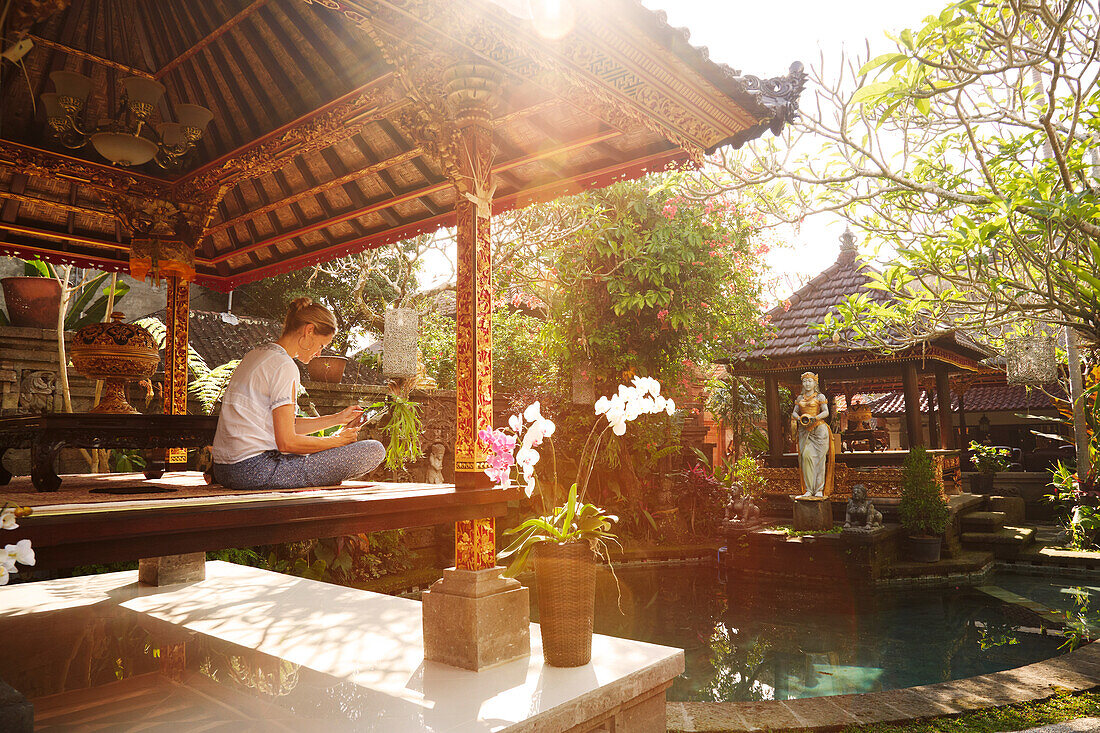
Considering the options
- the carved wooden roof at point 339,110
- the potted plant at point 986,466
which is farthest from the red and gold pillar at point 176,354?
the potted plant at point 986,466

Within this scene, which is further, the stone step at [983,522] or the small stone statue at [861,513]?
the stone step at [983,522]

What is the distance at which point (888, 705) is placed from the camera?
445cm

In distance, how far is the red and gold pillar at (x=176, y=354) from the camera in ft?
21.5

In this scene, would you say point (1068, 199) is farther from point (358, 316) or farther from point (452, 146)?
point (358, 316)

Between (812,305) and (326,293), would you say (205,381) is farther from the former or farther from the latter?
(812,305)

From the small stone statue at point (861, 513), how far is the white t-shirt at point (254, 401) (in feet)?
29.8

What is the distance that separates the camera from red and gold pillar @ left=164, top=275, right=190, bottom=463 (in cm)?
654

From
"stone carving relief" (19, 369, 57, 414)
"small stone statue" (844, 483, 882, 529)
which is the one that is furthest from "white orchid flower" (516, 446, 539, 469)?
"small stone statue" (844, 483, 882, 529)

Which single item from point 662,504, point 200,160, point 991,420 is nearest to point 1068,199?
point 200,160

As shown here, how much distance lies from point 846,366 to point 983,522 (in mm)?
3782

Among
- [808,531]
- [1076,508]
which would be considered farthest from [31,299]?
[1076,508]

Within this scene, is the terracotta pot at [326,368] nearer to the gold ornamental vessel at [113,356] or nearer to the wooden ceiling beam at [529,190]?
the wooden ceiling beam at [529,190]

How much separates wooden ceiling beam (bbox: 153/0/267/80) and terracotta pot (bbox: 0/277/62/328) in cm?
399

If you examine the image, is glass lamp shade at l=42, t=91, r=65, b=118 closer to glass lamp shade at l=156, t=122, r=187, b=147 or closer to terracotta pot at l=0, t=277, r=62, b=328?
glass lamp shade at l=156, t=122, r=187, b=147
